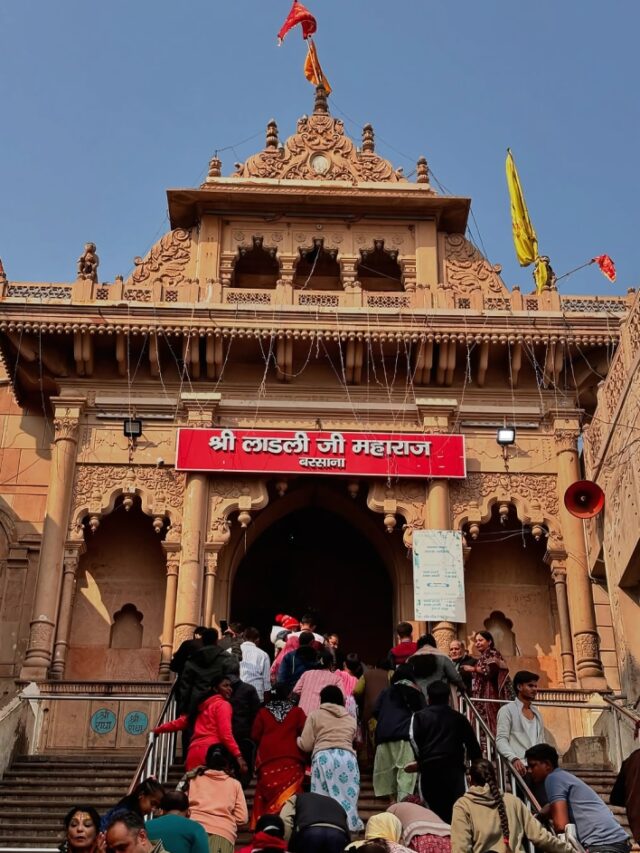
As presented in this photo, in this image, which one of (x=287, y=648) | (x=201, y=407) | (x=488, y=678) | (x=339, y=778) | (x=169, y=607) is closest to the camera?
(x=339, y=778)

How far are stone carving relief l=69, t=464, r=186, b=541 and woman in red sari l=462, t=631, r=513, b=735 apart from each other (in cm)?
616

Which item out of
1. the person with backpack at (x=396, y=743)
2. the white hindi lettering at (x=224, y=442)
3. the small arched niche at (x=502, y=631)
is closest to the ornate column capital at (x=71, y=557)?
the white hindi lettering at (x=224, y=442)

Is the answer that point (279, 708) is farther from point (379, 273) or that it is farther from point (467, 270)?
point (379, 273)

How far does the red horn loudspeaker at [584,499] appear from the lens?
15914 mm

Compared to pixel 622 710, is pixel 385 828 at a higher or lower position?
lower

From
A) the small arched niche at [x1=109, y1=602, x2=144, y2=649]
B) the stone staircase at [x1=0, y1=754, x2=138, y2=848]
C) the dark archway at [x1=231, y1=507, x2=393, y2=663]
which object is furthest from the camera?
the dark archway at [x1=231, y1=507, x2=393, y2=663]

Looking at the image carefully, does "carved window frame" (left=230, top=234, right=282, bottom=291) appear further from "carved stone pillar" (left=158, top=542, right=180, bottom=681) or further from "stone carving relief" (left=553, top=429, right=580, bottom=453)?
"stone carving relief" (left=553, top=429, right=580, bottom=453)

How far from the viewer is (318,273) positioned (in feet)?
67.4

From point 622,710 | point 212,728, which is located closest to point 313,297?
point 622,710

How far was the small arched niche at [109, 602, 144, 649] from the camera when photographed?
57.7ft

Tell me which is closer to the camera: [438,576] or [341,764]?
[341,764]

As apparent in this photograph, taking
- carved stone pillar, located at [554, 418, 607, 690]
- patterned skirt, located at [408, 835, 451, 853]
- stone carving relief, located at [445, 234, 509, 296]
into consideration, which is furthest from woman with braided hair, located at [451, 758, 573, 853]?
stone carving relief, located at [445, 234, 509, 296]

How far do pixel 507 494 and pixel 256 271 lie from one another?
20.6 feet

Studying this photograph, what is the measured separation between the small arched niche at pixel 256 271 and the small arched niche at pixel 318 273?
41 centimetres
